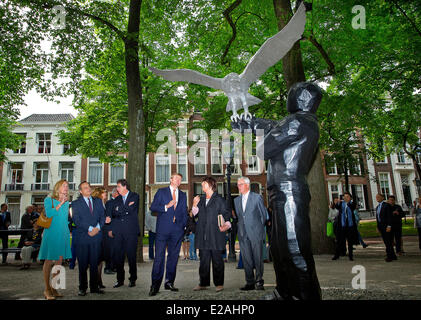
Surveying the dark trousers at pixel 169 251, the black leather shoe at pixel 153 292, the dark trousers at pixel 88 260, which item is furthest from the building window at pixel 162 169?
the black leather shoe at pixel 153 292

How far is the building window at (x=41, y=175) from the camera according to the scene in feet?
116

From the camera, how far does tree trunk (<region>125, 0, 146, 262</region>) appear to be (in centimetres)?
895

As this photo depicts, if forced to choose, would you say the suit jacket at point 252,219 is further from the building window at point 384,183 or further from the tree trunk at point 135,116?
the building window at point 384,183

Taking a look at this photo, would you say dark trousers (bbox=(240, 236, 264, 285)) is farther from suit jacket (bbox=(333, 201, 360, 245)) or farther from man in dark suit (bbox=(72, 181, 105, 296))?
suit jacket (bbox=(333, 201, 360, 245))

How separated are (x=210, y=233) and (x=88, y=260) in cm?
211

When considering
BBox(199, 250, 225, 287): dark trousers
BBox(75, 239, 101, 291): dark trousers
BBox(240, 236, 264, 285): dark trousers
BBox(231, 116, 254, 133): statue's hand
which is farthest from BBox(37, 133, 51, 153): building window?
BBox(231, 116, 254, 133): statue's hand

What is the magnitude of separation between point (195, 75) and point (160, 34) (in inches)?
412

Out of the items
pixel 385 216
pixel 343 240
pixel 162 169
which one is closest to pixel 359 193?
pixel 162 169

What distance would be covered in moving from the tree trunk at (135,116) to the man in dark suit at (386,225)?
7102 mm

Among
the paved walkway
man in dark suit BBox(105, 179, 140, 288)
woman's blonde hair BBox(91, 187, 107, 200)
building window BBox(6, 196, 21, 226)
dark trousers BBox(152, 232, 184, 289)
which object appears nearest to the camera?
the paved walkway

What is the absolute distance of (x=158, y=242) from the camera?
469cm

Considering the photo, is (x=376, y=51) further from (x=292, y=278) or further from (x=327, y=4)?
(x=292, y=278)

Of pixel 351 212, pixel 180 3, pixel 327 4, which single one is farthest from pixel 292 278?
pixel 180 3

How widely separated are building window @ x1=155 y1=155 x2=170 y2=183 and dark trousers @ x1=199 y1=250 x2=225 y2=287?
95.7 feet
